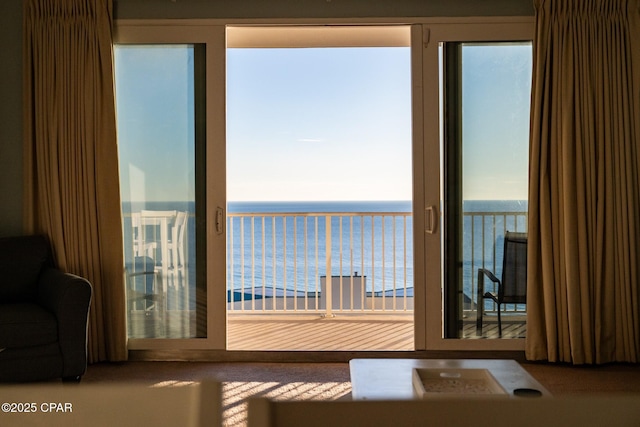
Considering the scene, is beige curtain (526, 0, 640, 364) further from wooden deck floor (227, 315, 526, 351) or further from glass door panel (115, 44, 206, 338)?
glass door panel (115, 44, 206, 338)

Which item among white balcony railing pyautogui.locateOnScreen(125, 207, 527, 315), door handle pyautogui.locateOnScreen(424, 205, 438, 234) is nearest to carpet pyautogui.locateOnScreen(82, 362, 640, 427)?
white balcony railing pyautogui.locateOnScreen(125, 207, 527, 315)

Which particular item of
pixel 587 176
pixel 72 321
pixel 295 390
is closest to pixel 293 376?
pixel 295 390

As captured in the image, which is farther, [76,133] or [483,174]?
[483,174]

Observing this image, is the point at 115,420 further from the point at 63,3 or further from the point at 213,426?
the point at 63,3

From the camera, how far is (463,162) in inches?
172

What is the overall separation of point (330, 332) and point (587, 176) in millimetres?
2328

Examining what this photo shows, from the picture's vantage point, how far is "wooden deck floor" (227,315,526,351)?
455 cm

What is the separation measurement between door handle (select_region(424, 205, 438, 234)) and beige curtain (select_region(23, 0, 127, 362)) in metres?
1.98

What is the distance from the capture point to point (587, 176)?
13.6ft

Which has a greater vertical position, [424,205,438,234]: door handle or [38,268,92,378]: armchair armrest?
[424,205,438,234]: door handle

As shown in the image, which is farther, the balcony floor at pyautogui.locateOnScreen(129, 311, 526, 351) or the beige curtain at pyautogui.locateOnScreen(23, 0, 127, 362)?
the balcony floor at pyautogui.locateOnScreen(129, 311, 526, 351)

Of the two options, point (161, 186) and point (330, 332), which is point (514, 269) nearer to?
point (330, 332)

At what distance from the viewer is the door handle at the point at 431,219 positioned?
14.3ft

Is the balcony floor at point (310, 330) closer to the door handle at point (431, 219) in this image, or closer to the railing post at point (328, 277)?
the railing post at point (328, 277)
